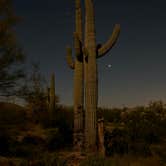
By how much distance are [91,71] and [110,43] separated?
1.20 m

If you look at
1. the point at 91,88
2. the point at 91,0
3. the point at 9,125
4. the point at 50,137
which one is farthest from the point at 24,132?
the point at 91,0

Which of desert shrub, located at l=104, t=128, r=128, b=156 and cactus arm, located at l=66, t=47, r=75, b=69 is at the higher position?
cactus arm, located at l=66, t=47, r=75, b=69

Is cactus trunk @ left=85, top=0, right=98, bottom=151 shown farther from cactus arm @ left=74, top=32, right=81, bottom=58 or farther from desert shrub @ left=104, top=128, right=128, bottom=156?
desert shrub @ left=104, top=128, right=128, bottom=156

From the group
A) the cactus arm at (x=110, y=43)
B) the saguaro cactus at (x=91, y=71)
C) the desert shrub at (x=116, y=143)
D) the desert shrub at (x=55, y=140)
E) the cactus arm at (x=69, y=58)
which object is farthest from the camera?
the desert shrub at (x=55, y=140)

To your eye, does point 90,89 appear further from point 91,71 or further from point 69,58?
point 69,58

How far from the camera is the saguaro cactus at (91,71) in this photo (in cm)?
958

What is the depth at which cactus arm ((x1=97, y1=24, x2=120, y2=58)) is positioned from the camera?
387 inches

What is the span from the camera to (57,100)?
20.4 m

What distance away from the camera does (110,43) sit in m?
9.83

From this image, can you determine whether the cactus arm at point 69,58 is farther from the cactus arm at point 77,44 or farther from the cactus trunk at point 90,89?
the cactus trunk at point 90,89

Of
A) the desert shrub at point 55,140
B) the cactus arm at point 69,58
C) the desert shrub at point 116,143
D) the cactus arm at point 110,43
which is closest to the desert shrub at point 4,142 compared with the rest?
the desert shrub at point 55,140

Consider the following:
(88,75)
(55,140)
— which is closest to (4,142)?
(55,140)

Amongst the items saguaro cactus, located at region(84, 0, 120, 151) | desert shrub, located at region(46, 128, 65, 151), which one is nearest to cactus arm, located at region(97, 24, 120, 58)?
saguaro cactus, located at region(84, 0, 120, 151)

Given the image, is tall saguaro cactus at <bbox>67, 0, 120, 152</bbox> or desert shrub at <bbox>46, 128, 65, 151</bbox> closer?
tall saguaro cactus at <bbox>67, 0, 120, 152</bbox>
